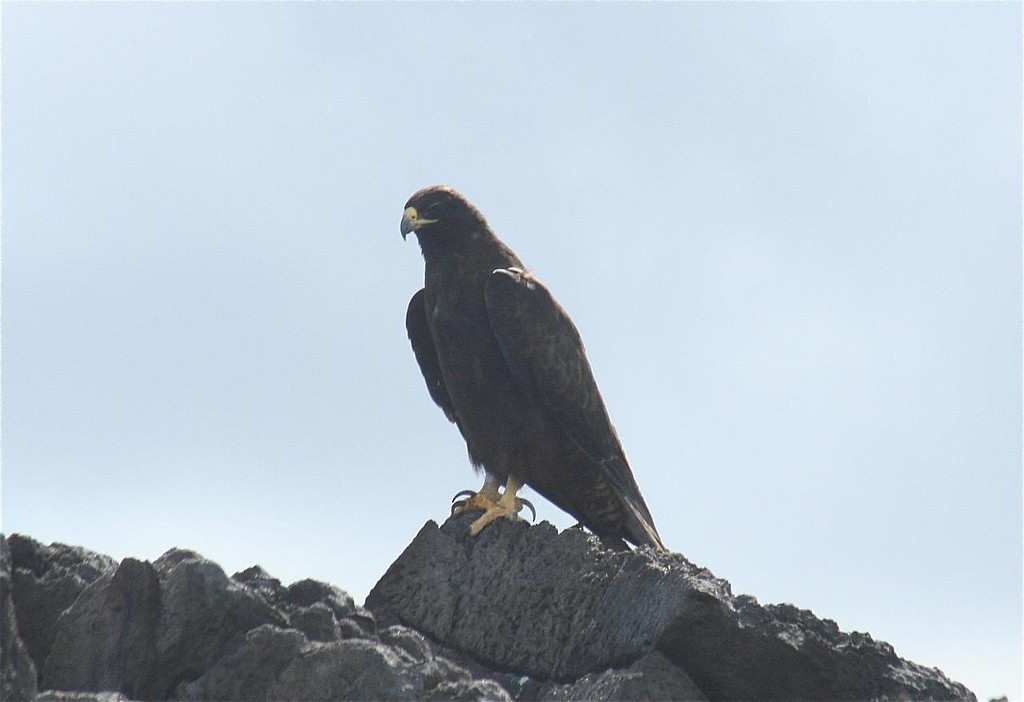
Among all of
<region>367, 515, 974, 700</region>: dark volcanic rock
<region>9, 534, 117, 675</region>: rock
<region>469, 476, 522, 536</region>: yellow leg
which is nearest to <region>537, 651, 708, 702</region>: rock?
<region>367, 515, 974, 700</region>: dark volcanic rock

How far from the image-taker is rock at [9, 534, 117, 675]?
7.69 m

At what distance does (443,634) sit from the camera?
8.84 m

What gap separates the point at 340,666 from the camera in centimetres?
625

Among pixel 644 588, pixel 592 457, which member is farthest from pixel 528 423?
pixel 644 588

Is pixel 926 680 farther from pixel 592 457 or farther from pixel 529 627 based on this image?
pixel 592 457

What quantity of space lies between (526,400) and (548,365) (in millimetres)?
309

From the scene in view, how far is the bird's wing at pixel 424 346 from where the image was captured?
11.1 metres

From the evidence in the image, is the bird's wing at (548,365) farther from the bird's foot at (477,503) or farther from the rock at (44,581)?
the rock at (44,581)

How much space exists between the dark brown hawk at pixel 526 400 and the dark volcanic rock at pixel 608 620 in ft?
2.67

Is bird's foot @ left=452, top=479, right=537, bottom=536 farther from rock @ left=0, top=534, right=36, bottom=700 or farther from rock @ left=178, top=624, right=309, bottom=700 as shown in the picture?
rock @ left=0, top=534, right=36, bottom=700

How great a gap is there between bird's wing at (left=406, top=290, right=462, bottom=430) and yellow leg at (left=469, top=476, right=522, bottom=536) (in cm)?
121

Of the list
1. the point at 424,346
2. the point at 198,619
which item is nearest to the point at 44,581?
the point at 198,619

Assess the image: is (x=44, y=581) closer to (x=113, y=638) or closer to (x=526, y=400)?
(x=113, y=638)

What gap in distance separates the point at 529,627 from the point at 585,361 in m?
2.71
